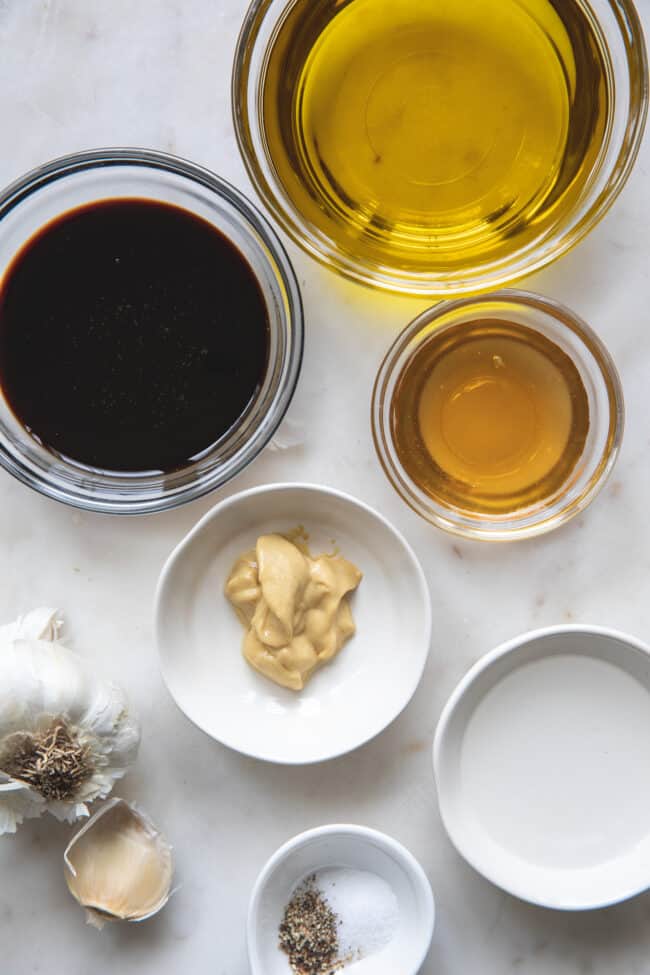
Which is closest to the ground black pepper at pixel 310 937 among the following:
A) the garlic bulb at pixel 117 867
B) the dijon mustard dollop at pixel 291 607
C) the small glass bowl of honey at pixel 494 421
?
the garlic bulb at pixel 117 867

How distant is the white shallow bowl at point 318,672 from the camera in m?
1.23

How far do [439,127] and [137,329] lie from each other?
1.61 feet

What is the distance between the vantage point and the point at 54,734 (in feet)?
3.77

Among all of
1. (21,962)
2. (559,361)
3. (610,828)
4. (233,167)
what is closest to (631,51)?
(559,361)

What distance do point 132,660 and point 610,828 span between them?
730mm

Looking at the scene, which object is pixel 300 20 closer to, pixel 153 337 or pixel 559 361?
pixel 153 337

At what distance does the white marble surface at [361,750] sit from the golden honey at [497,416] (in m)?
0.06

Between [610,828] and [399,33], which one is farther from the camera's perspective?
[610,828]

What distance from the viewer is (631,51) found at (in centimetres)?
115

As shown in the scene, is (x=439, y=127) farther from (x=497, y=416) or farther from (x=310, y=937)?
(x=310, y=937)

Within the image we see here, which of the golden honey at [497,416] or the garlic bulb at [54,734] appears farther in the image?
the golden honey at [497,416]

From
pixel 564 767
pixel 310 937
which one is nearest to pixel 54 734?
pixel 310 937

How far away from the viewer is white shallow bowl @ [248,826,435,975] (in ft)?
3.97

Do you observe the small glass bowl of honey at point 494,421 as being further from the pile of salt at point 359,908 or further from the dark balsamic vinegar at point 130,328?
the pile of salt at point 359,908
